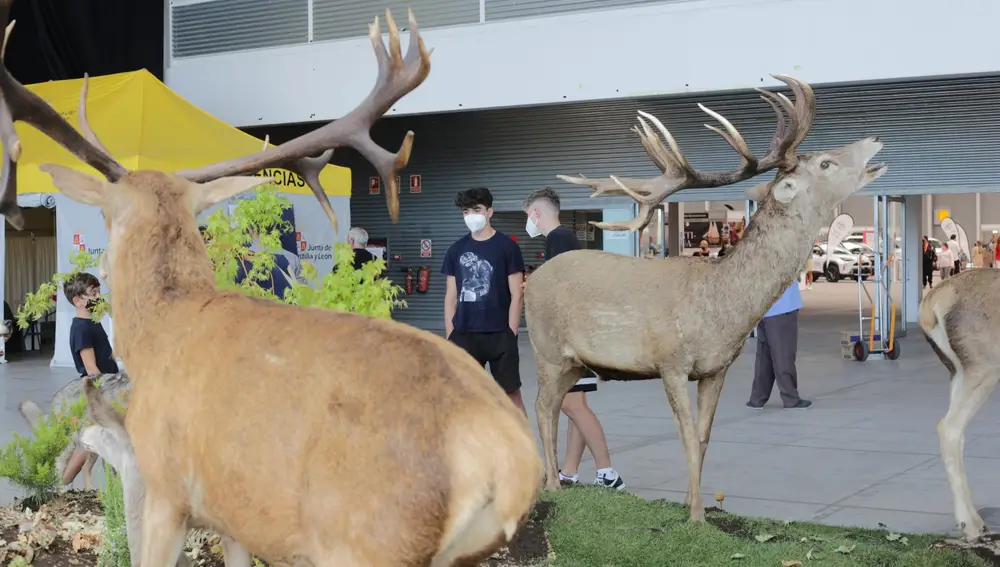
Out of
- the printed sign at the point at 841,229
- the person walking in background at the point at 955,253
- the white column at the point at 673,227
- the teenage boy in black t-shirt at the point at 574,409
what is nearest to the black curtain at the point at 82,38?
the white column at the point at 673,227

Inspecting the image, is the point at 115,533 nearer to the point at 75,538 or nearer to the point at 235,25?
the point at 75,538

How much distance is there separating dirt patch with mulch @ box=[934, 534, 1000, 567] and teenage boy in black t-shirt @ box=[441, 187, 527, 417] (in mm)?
2848

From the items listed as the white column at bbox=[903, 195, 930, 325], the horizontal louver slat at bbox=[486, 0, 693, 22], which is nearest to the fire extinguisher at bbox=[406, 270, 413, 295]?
the horizontal louver slat at bbox=[486, 0, 693, 22]

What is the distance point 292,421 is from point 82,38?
19172 millimetres

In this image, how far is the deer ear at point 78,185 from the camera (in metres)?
3.33

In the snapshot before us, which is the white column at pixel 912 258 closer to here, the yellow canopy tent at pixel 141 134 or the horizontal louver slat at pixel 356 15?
the horizontal louver slat at pixel 356 15

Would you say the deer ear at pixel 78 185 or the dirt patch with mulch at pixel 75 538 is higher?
the deer ear at pixel 78 185

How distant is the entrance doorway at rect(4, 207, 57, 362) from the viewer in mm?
19047

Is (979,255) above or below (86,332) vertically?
above

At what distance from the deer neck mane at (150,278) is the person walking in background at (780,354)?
8.75m

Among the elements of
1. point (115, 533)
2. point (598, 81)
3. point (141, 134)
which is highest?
point (598, 81)

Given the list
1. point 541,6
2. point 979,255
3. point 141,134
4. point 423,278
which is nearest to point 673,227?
point 423,278

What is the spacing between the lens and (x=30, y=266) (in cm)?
1980

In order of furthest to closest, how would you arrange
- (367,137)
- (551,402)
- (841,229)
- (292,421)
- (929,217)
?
(929,217), (841,229), (551,402), (367,137), (292,421)
